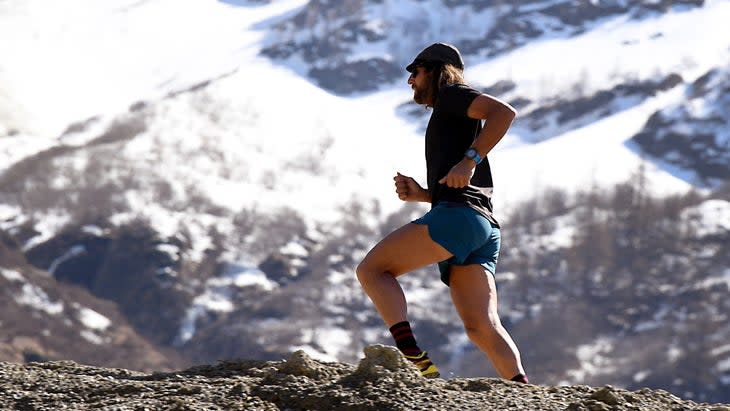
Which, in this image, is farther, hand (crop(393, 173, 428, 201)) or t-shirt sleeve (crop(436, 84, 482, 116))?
hand (crop(393, 173, 428, 201))

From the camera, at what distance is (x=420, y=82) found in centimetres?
1042

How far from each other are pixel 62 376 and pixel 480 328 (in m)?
3.06

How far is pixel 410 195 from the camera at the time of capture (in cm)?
1084

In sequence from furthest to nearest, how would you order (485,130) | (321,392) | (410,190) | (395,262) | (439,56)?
(410,190) < (439,56) < (395,262) < (485,130) < (321,392)

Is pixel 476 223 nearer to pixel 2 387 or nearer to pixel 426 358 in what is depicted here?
pixel 426 358

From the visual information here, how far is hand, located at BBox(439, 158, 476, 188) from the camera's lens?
9.66 m

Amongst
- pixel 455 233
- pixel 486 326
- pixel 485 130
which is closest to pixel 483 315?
pixel 486 326

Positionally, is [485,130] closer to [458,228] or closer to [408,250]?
[458,228]

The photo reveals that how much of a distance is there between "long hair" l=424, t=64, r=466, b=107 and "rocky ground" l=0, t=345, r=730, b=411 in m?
1.91

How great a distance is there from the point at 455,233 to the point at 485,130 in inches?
28.3

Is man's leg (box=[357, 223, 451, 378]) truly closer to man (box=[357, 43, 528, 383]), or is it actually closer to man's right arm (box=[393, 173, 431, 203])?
man (box=[357, 43, 528, 383])

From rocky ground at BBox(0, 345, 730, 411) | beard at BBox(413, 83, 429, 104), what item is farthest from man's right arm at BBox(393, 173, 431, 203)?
rocky ground at BBox(0, 345, 730, 411)

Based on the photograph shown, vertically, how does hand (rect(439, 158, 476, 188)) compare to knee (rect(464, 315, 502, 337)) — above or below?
above

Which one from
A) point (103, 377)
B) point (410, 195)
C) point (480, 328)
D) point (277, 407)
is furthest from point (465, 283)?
point (103, 377)
